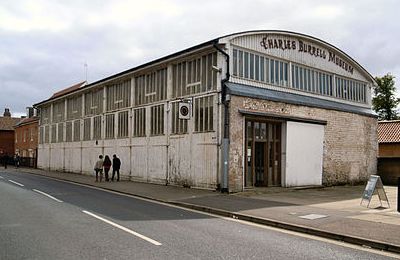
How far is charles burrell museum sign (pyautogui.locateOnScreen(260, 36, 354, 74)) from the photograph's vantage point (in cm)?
2267

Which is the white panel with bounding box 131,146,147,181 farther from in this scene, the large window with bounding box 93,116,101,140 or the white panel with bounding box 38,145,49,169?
the white panel with bounding box 38,145,49,169

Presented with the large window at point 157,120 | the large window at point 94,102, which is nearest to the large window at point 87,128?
the large window at point 94,102

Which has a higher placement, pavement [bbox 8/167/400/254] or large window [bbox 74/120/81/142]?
large window [bbox 74/120/81/142]

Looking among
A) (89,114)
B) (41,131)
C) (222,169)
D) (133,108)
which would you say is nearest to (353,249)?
(222,169)

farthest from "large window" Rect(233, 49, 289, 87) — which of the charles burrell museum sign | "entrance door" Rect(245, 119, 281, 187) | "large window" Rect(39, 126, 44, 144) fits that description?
"large window" Rect(39, 126, 44, 144)

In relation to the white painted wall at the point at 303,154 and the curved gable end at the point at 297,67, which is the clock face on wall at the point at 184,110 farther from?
the white painted wall at the point at 303,154

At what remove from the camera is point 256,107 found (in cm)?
2083

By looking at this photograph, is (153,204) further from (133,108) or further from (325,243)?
(133,108)

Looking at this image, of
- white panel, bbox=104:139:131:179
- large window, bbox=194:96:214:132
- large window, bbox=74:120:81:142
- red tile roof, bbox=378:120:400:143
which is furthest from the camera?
large window, bbox=74:120:81:142

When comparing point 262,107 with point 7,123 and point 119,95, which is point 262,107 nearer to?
point 119,95

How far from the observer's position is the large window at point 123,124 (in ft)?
95.2

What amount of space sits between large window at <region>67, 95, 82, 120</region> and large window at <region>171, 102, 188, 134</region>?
630 inches

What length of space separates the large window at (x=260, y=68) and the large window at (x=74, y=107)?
1997 cm

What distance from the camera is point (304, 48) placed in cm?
2492
